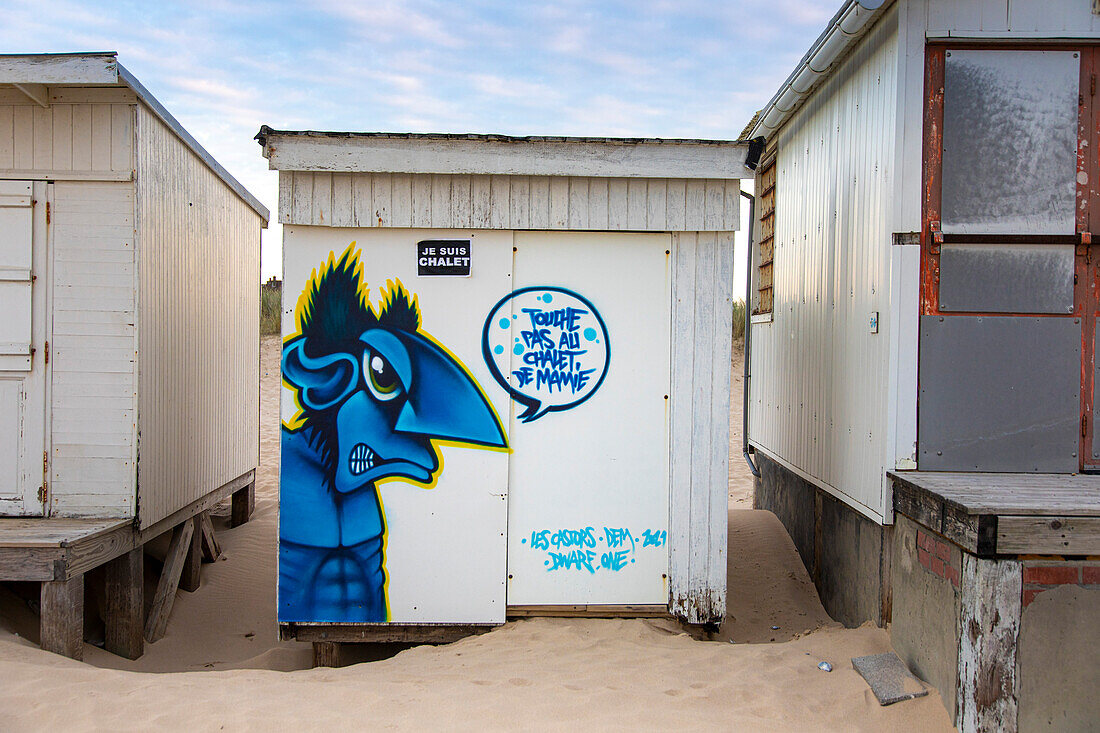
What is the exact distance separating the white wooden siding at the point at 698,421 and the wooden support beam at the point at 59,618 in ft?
12.5

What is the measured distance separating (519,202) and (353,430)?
1.83 m

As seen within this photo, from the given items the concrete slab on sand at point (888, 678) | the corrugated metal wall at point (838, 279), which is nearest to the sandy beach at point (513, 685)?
the concrete slab on sand at point (888, 678)

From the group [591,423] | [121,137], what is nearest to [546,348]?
[591,423]

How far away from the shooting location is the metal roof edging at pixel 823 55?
4.80 metres

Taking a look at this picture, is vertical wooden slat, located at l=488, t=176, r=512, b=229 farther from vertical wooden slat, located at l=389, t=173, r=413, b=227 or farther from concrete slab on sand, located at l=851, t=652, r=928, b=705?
concrete slab on sand, located at l=851, t=652, r=928, b=705

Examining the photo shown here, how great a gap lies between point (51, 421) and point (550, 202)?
12.7ft

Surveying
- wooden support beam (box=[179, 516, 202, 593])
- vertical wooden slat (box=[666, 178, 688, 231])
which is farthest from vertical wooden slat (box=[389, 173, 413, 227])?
wooden support beam (box=[179, 516, 202, 593])

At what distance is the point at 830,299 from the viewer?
5824 millimetres

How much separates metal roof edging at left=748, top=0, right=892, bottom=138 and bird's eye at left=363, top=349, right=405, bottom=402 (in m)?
3.76

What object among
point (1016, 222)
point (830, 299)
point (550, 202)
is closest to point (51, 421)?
point (550, 202)

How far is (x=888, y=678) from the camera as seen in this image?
12.8ft

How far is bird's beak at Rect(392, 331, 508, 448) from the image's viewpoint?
4805 mm

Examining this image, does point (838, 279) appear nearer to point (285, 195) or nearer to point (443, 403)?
point (443, 403)

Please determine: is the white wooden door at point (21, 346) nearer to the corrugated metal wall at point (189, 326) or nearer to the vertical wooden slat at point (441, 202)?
the corrugated metal wall at point (189, 326)
